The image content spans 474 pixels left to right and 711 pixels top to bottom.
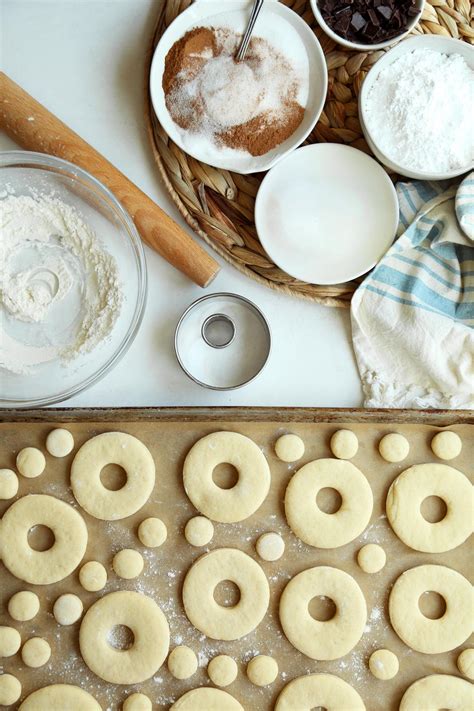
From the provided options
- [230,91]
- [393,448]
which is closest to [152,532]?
[393,448]

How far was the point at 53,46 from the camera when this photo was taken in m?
1.18

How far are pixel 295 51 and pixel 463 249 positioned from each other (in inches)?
15.7

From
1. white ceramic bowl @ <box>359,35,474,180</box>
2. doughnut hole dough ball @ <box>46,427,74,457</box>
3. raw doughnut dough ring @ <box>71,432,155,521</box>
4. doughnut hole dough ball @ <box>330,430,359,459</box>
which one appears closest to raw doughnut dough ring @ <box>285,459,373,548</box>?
doughnut hole dough ball @ <box>330,430,359,459</box>

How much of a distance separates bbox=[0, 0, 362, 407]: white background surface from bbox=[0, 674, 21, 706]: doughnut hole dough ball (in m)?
0.40

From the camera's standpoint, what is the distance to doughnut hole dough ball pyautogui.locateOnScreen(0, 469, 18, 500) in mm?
1050

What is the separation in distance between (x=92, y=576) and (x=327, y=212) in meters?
0.65

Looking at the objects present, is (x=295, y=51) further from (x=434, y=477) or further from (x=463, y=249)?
(x=434, y=477)

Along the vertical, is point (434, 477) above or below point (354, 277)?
below

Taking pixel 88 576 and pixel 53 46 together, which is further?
pixel 53 46

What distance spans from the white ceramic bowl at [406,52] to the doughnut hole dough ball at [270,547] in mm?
571

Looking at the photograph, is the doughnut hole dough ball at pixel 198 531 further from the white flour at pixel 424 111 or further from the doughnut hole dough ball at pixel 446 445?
the white flour at pixel 424 111

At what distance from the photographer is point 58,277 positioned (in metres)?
1.13

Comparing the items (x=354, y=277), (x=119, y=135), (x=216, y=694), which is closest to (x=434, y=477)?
(x=354, y=277)

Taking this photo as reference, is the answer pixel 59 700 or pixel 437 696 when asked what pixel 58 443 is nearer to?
pixel 59 700
